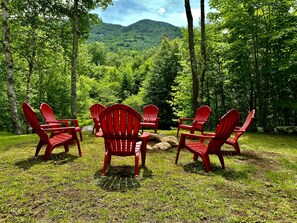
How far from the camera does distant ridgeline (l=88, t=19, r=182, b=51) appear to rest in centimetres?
8428

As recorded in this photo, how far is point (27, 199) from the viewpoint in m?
2.41

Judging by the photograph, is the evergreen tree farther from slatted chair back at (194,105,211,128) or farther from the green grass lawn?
the green grass lawn

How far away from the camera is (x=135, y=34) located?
98125 millimetres

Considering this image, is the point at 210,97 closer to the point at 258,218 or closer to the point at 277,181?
the point at 277,181

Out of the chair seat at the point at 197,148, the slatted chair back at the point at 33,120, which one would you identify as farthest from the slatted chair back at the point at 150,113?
the slatted chair back at the point at 33,120

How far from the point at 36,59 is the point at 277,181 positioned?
12734 mm

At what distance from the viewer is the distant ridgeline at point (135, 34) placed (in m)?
84.3

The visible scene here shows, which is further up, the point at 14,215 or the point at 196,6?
the point at 196,6

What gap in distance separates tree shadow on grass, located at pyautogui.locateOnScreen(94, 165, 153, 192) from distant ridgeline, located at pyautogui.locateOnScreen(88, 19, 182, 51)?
78862mm

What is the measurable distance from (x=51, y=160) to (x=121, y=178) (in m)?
1.63

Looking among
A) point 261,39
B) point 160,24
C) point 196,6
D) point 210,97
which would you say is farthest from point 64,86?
point 160,24

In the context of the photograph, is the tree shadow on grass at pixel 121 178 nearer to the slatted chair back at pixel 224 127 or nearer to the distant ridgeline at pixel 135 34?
the slatted chair back at pixel 224 127

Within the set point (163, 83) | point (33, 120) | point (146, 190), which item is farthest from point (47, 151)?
point (163, 83)

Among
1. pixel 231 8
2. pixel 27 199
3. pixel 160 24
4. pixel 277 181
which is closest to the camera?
pixel 27 199
